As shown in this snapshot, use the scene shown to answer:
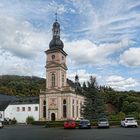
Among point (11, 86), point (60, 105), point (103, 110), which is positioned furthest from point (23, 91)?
point (103, 110)

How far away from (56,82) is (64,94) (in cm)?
405

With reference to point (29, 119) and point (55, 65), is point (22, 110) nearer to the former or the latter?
point (29, 119)

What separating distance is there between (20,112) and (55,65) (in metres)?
19.9

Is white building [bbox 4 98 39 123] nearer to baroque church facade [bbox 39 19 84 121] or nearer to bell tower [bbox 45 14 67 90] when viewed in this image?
baroque church facade [bbox 39 19 84 121]

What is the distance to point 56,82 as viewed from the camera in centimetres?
9012

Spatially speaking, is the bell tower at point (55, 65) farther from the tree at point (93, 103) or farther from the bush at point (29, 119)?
the tree at point (93, 103)

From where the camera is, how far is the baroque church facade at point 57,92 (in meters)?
88.6

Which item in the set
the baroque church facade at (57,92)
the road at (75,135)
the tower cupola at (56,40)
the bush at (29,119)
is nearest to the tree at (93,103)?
the baroque church facade at (57,92)

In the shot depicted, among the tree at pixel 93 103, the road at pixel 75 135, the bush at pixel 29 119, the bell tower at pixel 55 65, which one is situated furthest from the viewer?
the bush at pixel 29 119

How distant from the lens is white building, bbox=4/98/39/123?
9619 centimetres

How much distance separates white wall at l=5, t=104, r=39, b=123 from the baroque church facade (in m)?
4.85

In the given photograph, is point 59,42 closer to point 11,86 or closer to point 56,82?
point 56,82

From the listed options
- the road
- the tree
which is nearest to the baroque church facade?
the tree

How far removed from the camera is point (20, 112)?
99438mm
